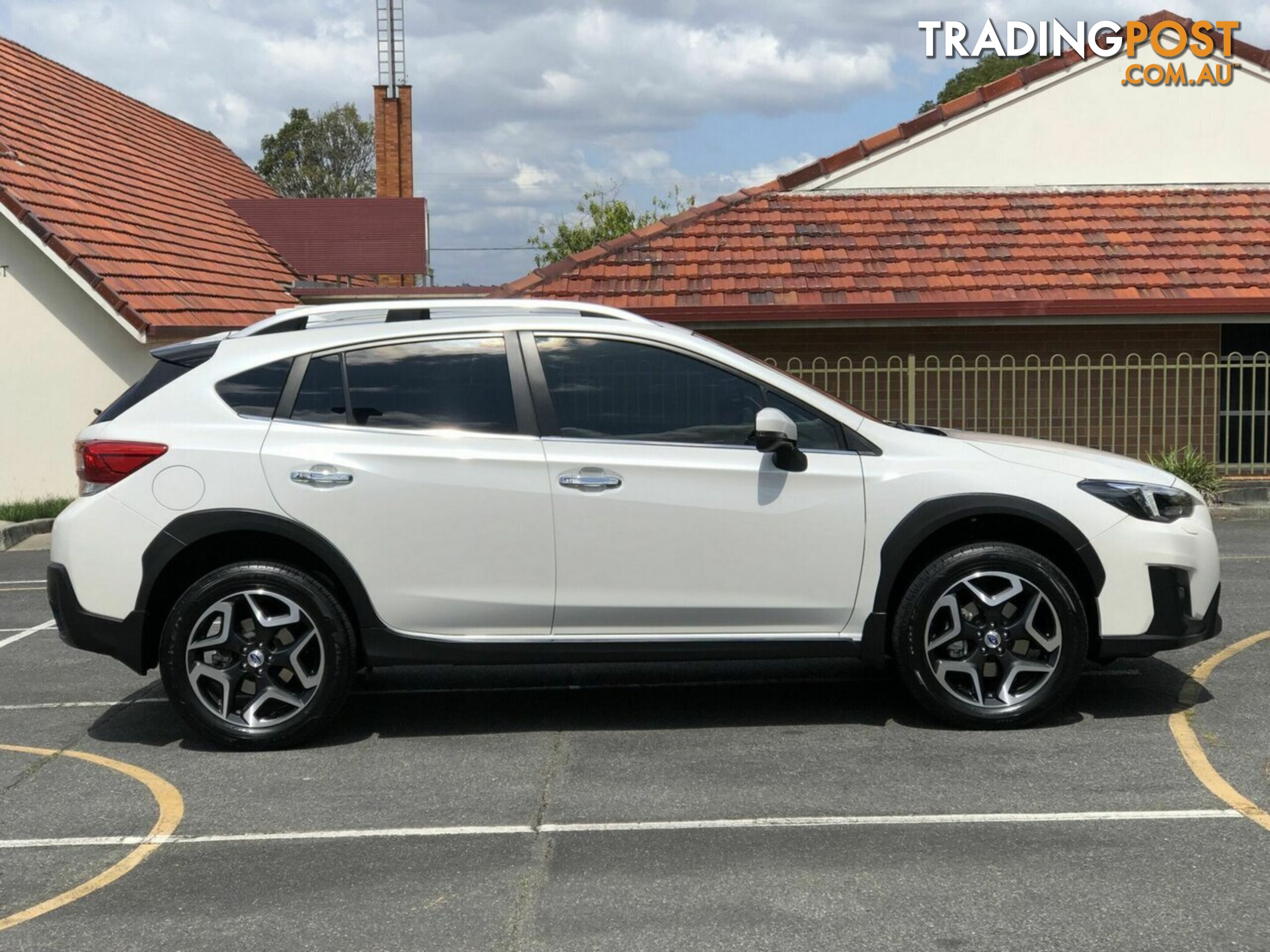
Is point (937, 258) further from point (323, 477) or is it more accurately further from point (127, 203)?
point (323, 477)

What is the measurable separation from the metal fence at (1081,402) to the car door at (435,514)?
37.9 feet

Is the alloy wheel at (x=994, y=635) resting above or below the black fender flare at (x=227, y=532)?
below

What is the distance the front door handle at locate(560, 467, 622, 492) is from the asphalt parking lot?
110cm

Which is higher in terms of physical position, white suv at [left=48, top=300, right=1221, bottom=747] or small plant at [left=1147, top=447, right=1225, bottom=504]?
white suv at [left=48, top=300, right=1221, bottom=747]

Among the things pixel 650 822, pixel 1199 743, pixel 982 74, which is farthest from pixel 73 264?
pixel 982 74

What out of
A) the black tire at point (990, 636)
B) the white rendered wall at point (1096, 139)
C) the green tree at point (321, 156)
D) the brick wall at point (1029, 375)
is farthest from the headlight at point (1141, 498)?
the green tree at point (321, 156)

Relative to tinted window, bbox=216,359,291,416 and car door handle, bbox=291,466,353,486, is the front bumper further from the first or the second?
tinted window, bbox=216,359,291,416

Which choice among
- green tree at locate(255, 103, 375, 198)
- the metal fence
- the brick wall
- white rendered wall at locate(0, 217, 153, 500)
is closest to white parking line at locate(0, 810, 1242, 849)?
the metal fence

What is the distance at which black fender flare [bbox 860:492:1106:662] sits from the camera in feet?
19.6

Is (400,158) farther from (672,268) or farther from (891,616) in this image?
(891,616)

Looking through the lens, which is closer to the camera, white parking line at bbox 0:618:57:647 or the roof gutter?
white parking line at bbox 0:618:57:647

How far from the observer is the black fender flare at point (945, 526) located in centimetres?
598

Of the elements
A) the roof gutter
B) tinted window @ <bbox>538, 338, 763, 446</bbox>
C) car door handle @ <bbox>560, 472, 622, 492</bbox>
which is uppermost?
the roof gutter

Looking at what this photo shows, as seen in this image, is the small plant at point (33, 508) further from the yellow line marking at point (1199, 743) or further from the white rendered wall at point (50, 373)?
the yellow line marking at point (1199, 743)
